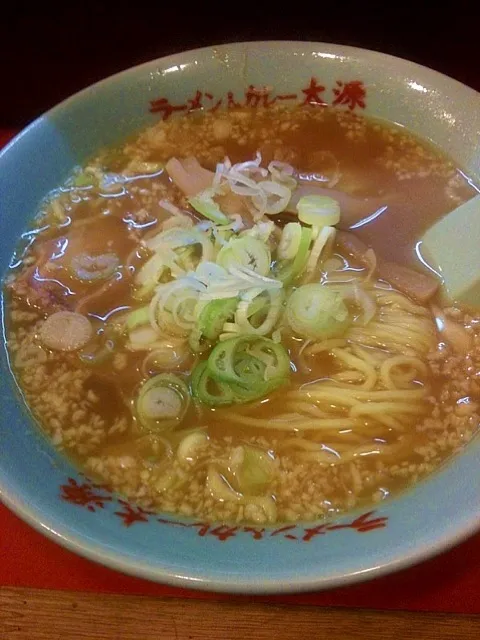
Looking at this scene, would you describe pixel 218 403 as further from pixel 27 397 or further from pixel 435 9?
pixel 435 9

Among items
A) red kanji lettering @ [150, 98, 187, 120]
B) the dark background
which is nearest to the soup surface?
red kanji lettering @ [150, 98, 187, 120]

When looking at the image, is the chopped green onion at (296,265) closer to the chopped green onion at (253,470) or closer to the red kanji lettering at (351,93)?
the chopped green onion at (253,470)

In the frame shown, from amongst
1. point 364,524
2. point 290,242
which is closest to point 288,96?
point 290,242

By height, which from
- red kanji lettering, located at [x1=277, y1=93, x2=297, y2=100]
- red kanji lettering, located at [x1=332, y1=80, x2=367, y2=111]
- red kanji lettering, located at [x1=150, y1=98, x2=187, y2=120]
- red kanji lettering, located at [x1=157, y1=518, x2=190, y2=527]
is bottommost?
red kanji lettering, located at [x1=157, y1=518, x2=190, y2=527]

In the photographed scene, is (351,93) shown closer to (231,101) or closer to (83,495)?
(231,101)

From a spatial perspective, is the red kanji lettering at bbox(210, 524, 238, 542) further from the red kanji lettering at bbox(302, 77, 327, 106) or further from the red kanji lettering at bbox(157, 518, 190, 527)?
the red kanji lettering at bbox(302, 77, 327, 106)

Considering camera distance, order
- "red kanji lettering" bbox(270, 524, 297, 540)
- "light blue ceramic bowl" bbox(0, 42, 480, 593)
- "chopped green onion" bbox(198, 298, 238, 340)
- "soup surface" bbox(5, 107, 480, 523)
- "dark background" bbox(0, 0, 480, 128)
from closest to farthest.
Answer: "light blue ceramic bowl" bbox(0, 42, 480, 593)
"red kanji lettering" bbox(270, 524, 297, 540)
"soup surface" bbox(5, 107, 480, 523)
"chopped green onion" bbox(198, 298, 238, 340)
"dark background" bbox(0, 0, 480, 128)

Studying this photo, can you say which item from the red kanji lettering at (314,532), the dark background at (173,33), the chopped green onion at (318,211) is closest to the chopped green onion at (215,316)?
the chopped green onion at (318,211)

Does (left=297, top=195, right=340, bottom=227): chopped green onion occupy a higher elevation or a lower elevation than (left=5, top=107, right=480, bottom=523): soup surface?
higher
